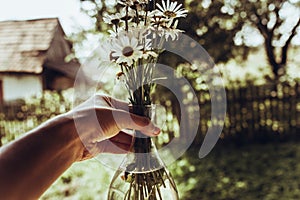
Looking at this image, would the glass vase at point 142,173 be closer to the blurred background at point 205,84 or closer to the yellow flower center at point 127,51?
the yellow flower center at point 127,51

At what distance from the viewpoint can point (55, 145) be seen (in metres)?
0.53

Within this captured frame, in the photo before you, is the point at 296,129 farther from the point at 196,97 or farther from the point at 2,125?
the point at 2,125

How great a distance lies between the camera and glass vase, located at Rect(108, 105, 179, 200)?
58 cm

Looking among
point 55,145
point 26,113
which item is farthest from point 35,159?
point 26,113

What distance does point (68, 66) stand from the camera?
7.43 ft

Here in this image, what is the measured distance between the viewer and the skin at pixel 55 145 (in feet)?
1.65

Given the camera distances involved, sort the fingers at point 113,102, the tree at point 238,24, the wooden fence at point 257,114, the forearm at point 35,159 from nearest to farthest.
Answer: the forearm at point 35,159, the fingers at point 113,102, the tree at point 238,24, the wooden fence at point 257,114

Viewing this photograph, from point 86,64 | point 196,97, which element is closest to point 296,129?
point 196,97

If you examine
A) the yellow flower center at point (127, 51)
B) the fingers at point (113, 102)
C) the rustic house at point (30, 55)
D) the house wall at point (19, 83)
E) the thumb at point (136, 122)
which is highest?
the rustic house at point (30, 55)

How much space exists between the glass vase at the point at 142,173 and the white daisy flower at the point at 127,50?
75 mm

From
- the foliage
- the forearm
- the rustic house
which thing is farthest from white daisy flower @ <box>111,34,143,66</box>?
the foliage

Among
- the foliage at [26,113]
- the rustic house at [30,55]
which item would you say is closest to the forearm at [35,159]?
the rustic house at [30,55]

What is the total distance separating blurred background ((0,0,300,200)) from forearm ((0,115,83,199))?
1380 mm

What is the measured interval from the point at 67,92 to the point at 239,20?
1.35 metres
